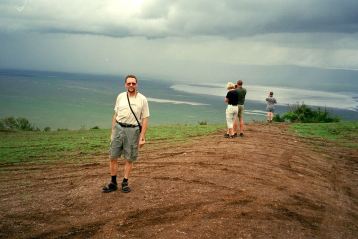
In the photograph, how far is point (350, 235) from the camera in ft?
22.2

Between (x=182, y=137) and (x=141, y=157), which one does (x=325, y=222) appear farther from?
(x=182, y=137)

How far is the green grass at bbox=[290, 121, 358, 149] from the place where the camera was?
1670cm

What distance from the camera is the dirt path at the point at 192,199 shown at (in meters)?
6.47

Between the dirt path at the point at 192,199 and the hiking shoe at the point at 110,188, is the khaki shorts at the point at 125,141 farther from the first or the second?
the dirt path at the point at 192,199

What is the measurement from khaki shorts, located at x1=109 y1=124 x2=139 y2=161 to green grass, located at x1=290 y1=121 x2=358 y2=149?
1103 cm

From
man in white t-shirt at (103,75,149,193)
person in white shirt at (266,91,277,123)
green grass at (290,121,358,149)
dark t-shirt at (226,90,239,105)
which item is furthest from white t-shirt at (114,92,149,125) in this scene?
person in white shirt at (266,91,277,123)

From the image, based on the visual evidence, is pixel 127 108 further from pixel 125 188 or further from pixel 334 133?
pixel 334 133

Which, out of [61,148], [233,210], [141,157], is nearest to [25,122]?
[61,148]

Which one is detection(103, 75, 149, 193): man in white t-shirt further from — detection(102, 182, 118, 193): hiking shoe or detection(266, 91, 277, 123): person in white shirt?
detection(266, 91, 277, 123): person in white shirt

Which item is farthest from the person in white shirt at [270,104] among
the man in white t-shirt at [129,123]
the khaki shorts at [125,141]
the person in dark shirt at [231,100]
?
the khaki shorts at [125,141]

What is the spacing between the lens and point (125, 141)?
7.80 metres

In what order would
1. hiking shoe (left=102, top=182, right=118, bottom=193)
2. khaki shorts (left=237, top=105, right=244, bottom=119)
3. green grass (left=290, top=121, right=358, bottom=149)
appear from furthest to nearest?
green grass (left=290, top=121, right=358, bottom=149) → khaki shorts (left=237, top=105, right=244, bottom=119) → hiking shoe (left=102, top=182, right=118, bottom=193)

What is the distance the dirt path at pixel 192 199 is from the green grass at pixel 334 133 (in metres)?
4.44

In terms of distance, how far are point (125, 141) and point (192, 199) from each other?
180 cm
